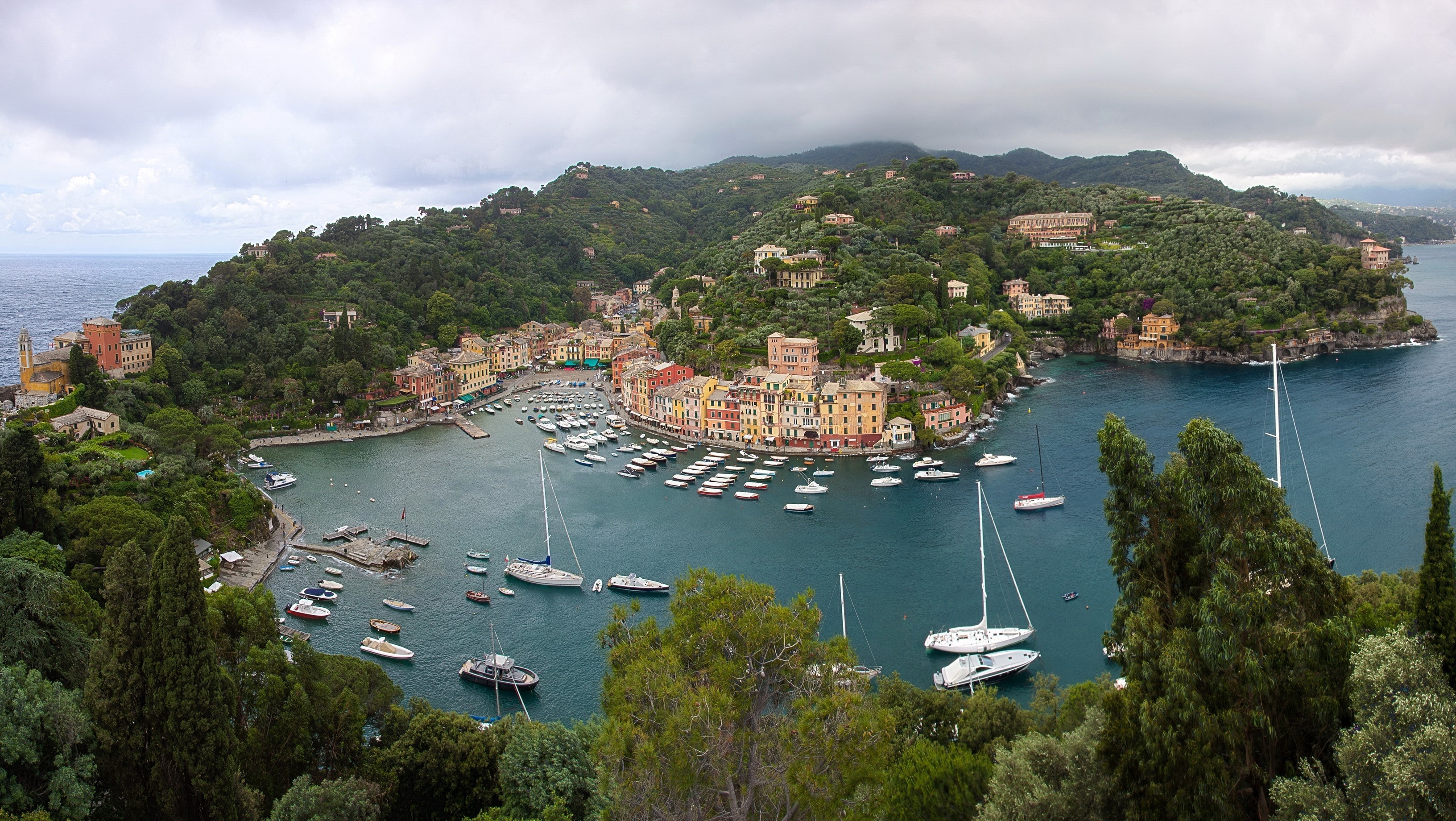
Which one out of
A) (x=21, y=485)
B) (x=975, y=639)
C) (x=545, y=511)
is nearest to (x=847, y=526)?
(x=975, y=639)

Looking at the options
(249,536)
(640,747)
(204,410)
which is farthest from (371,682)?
(204,410)

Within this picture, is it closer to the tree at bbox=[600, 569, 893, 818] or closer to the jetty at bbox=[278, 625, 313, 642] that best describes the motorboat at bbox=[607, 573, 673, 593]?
the jetty at bbox=[278, 625, 313, 642]

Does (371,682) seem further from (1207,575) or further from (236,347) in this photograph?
(236,347)

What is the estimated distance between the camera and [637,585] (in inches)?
852

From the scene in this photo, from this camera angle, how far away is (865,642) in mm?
18797

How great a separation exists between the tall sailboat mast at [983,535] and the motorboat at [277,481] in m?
23.2

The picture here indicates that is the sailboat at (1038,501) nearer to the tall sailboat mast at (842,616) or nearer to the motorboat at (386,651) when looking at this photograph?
the tall sailboat mast at (842,616)

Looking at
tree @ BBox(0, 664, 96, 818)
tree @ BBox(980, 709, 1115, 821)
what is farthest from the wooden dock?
tree @ BBox(980, 709, 1115, 821)

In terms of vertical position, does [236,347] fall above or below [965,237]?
below

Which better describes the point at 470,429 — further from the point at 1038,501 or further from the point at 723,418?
the point at 1038,501

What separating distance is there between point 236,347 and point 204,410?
7184 mm

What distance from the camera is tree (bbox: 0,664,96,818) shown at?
27.3 feet

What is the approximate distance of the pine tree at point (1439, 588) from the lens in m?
5.85

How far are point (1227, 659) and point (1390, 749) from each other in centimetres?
121
